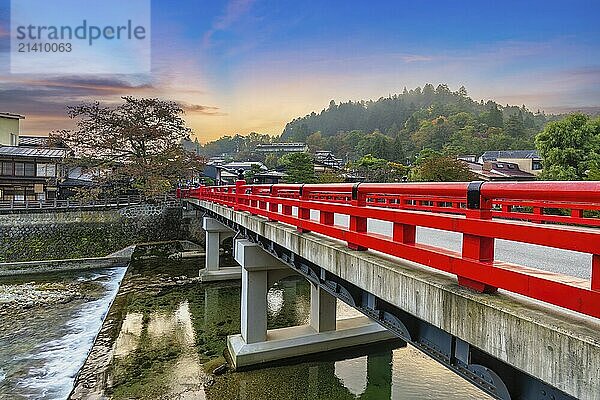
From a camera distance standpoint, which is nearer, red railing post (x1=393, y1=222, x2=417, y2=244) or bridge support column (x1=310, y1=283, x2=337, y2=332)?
red railing post (x1=393, y1=222, x2=417, y2=244)

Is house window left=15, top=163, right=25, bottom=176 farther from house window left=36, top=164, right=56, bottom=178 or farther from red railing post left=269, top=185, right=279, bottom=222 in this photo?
red railing post left=269, top=185, right=279, bottom=222

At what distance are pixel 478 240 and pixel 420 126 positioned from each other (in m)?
82.6

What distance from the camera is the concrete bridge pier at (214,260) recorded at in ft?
60.7

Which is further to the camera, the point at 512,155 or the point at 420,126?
the point at 420,126

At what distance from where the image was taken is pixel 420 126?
8050 cm

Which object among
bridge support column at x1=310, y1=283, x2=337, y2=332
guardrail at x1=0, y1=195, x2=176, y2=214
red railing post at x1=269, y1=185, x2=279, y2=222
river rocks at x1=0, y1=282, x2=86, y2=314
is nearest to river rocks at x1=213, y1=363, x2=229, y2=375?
bridge support column at x1=310, y1=283, x2=337, y2=332

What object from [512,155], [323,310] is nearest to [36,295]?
[323,310]

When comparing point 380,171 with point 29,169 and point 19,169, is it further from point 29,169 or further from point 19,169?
point 19,169

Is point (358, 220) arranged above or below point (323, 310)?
above

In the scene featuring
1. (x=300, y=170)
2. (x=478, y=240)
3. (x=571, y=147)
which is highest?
(x=571, y=147)

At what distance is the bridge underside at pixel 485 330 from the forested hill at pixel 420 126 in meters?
50.8

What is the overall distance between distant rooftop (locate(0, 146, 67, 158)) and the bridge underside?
101 feet

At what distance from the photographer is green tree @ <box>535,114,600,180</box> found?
2125 centimetres

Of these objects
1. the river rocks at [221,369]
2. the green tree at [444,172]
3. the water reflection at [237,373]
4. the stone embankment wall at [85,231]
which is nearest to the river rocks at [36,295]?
the water reflection at [237,373]
